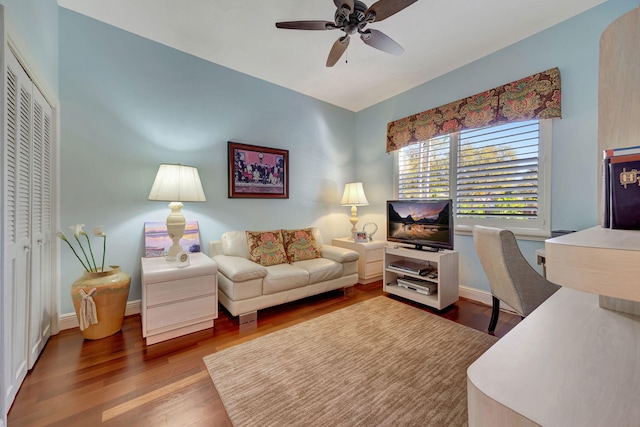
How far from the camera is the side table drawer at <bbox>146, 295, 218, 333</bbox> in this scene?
1.96 meters

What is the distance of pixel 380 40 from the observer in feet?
6.67

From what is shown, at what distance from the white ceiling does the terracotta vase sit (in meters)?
2.28

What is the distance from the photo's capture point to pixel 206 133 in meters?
2.87

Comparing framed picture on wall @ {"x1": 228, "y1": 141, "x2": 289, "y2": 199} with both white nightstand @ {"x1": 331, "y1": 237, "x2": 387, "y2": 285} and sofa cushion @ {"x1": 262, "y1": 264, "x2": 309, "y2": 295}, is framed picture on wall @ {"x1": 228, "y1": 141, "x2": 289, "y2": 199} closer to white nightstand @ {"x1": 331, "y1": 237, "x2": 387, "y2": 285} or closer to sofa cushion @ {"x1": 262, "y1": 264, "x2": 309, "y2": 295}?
sofa cushion @ {"x1": 262, "y1": 264, "x2": 309, "y2": 295}

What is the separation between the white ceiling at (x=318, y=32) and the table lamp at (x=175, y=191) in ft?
Answer: 4.37

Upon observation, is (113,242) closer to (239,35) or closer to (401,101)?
(239,35)

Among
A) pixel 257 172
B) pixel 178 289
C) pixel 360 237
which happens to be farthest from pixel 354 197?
pixel 178 289

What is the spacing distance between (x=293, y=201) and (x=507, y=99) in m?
2.70

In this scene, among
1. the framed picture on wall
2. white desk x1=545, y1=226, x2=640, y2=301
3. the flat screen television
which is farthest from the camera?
the framed picture on wall

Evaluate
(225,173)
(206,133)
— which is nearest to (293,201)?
(225,173)

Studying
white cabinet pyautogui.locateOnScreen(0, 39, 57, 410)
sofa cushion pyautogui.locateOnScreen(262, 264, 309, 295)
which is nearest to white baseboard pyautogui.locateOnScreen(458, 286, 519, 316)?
sofa cushion pyautogui.locateOnScreen(262, 264, 309, 295)

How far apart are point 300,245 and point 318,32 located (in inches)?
89.9

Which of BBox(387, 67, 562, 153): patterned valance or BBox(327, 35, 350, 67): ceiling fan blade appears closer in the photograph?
BBox(327, 35, 350, 67): ceiling fan blade

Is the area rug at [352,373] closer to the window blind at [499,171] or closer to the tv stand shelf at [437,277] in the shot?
the tv stand shelf at [437,277]
